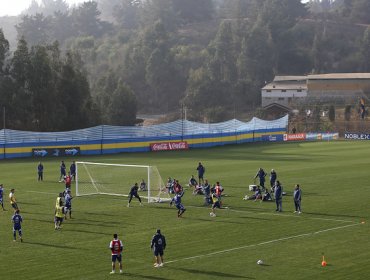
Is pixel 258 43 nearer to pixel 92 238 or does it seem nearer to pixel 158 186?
pixel 158 186

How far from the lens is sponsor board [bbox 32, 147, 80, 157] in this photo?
86.8 metres

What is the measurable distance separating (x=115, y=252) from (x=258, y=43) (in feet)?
566

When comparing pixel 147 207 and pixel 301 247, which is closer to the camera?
pixel 301 247

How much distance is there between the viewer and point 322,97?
16812cm

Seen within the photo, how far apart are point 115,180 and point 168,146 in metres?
39.5

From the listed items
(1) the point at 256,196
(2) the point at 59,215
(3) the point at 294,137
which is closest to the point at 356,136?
(3) the point at 294,137

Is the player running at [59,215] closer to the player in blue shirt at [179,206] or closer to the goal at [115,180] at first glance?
the player in blue shirt at [179,206]

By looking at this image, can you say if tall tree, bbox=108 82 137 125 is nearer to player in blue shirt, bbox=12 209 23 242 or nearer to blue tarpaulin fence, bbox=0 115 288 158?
blue tarpaulin fence, bbox=0 115 288 158

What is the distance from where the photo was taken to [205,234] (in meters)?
37.5


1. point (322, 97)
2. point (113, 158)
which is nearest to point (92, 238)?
point (113, 158)

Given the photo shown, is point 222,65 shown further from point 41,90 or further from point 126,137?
point 126,137

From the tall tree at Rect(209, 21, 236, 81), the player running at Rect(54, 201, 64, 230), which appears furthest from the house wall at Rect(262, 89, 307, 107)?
the player running at Rect(54, 201, 64, 230)

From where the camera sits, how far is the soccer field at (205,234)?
1176 inches

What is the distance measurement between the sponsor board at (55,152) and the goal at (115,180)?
24096 millimetres
